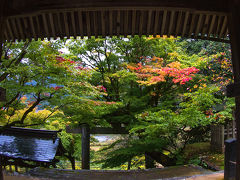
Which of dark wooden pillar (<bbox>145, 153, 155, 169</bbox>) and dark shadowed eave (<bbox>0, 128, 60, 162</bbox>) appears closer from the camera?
dark shadowed eave (<bbox>0, 128, 60, 162</bbox>)

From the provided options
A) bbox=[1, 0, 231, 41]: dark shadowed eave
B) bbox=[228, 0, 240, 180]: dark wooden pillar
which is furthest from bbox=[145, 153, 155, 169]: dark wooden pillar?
bbox=[1, 0, 231, 41]: dark shadowed eave

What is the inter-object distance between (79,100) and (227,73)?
5803mm

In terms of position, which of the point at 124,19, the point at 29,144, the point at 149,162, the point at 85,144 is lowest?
the point at 149,162

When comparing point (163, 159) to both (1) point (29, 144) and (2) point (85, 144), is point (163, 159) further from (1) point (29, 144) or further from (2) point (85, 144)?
(1) point (29, 144)

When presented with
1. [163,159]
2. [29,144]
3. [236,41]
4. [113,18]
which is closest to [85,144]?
[29,144]

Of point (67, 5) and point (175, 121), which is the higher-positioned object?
point (67, 5)

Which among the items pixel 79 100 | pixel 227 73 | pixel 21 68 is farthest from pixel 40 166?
pixel 227 73

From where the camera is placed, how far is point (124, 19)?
9.41 ft

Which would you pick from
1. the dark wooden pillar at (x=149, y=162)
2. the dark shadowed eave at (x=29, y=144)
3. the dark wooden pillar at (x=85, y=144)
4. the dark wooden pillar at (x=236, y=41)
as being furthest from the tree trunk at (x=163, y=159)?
the dark wooden pillar at (x=236, y=41)

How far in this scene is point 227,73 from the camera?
294 inches

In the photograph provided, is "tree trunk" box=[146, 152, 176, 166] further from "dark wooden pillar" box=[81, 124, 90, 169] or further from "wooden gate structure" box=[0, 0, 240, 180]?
"wooden gate structure" box=[0, 0, 240, 180]

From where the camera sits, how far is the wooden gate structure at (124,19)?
2.62 meters

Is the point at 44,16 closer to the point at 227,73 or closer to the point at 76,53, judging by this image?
the point at 76,53

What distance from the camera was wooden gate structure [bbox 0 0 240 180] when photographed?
2.62m
